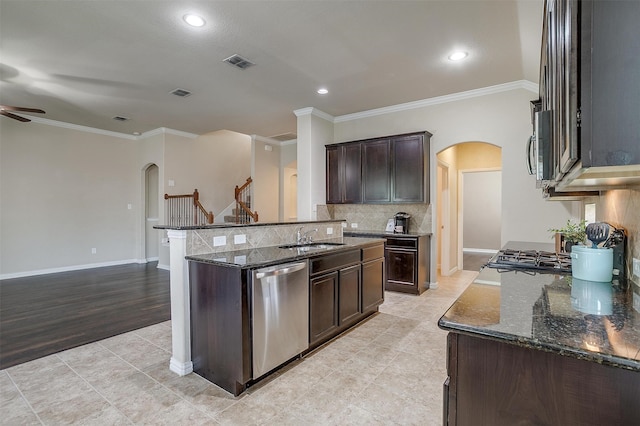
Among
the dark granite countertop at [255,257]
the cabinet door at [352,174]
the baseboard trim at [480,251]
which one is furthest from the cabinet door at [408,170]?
the baseboard trim at [480,251]

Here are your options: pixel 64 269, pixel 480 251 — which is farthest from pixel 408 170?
pixel 64 269

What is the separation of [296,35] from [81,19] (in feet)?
6.52

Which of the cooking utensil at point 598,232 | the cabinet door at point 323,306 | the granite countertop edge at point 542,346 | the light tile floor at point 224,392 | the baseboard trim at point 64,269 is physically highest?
the cooking utensil at point 598,232

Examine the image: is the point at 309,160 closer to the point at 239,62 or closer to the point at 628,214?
the point at 239,62

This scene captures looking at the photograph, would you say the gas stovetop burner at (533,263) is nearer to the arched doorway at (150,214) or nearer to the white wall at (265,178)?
the white wall at (265,178)

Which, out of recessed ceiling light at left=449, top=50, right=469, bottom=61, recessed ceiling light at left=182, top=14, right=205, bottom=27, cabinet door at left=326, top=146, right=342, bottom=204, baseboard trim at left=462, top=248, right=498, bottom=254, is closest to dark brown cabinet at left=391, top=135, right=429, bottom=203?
cabinet door at left=326, top=146, right=342, bottom=204

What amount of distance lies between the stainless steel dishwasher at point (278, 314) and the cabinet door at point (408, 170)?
287cm

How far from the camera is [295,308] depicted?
8.50ft

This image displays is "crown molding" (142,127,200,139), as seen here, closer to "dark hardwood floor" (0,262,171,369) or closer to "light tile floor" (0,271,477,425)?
"dark hardwood floor" (0,262,171,369)

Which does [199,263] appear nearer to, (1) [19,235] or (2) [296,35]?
(2) [296,35]

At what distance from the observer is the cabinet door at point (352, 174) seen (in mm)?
5523

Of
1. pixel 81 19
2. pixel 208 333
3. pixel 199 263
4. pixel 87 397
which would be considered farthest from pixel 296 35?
pixel 87 397

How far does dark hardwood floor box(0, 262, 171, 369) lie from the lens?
3.14m

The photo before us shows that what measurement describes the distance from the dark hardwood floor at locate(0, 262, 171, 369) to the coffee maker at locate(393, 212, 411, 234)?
3.59m
